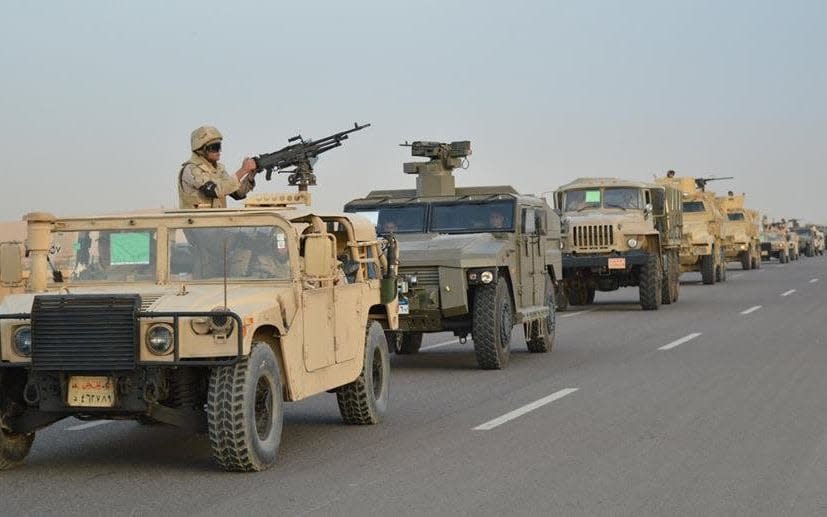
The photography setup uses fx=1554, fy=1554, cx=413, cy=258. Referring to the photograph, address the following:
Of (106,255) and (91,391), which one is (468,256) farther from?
(91,391)

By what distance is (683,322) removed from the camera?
2411 cm

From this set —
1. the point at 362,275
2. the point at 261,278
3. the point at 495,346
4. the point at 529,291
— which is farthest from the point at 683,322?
the point at 261,278

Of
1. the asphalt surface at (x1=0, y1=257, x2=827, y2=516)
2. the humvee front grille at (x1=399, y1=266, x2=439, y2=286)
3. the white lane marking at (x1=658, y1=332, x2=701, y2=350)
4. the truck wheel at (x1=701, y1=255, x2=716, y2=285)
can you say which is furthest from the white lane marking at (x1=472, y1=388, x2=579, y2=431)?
the truck wheel at (x1=701, y1=255, x2=716, y2=285)

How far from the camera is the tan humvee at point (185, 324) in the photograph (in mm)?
8719

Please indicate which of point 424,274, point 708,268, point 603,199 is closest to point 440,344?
point 424,274

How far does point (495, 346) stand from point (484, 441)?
18.2 feet

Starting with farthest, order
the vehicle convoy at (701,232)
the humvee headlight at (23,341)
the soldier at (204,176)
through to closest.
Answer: the vehicle convoy at (701,232) → the soldier at (204,176) → the humvee headlight at (23,341)

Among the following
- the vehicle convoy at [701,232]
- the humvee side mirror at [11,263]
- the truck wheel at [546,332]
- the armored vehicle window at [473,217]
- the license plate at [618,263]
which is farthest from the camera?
the vehicle convoy at [701,232]

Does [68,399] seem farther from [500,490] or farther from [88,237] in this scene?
[500,490]

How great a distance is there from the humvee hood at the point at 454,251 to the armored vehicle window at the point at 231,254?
6.02 metres

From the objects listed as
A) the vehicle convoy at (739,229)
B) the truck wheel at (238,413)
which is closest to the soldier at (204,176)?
the truck wheel at (238,413)

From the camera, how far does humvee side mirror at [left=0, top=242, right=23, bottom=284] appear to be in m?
9.59

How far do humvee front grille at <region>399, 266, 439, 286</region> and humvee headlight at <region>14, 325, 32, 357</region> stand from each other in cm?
741

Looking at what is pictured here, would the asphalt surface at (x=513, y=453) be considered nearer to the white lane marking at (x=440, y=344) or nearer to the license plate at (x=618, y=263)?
the white lane marking at (x=440, y=344)
